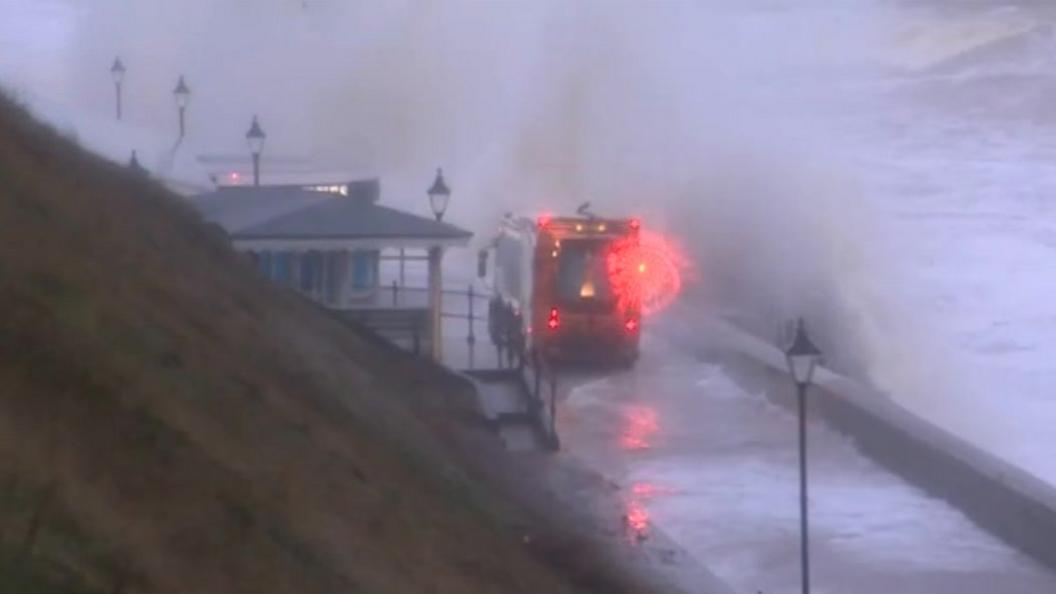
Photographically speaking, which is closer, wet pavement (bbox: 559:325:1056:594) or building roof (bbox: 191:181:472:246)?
wet pavement (bbox: 559:325:1056:594)

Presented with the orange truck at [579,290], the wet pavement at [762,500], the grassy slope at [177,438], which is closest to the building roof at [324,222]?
the wet pavement at [762,500]

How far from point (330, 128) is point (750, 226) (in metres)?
16.4

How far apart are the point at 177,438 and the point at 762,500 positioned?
30.6ft

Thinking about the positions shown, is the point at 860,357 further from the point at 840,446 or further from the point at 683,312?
the point at 840,446

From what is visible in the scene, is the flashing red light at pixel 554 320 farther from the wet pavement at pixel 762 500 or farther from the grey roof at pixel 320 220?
the grey roof at pixel 320 220

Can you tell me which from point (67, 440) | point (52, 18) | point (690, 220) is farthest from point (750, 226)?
point (52, 18)

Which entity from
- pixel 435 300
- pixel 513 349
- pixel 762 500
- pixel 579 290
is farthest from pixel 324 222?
pixel 579 290

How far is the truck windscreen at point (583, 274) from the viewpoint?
82.0 feet

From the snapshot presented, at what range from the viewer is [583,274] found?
25.2 meters

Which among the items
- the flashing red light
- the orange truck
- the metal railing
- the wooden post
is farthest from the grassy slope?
the flashing red light

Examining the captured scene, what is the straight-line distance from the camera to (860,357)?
1238 inches

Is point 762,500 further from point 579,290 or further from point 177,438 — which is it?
point 177,438

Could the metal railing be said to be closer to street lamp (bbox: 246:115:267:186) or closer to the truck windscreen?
the truck windscreen

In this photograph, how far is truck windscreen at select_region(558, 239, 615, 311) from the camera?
25.0 meters
